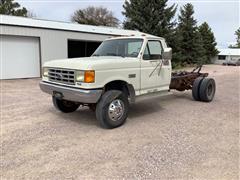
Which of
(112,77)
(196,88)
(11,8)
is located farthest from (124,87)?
(11,8)

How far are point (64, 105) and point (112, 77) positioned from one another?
6.83 feet

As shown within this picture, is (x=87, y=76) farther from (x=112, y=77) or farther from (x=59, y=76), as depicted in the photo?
(x=59, y=76)

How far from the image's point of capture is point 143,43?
6.14 m

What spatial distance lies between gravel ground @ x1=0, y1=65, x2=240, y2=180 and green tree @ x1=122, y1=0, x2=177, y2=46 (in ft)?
68.2

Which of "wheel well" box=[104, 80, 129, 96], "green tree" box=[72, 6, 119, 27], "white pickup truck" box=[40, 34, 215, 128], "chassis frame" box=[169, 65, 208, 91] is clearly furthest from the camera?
"green tree" box=[72, 6, 119, 27]

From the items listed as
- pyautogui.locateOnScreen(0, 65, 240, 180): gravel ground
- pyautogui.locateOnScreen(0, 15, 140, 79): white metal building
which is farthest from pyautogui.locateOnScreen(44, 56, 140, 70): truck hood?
pyautogui.locateOnScreen(0, 15, 140, 79): white metal building

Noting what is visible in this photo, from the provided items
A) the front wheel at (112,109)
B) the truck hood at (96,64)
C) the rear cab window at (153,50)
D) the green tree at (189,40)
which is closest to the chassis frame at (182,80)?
the rear cab window at (153,50)

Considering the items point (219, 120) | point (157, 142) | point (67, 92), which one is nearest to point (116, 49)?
point (67, 92)

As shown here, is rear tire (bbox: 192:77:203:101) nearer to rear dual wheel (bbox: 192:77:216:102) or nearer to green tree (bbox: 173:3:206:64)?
rear dual wheel (bbox: 192:77:216:102)

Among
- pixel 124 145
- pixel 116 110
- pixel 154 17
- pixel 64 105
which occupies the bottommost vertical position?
pixel 124 145

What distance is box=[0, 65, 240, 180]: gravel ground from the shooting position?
353 centimetres

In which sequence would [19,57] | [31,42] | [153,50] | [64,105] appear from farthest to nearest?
[31,42] < [19,57] < [64,105] < [153,50]

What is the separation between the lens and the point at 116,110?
17.8ft

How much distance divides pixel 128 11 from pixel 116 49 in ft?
79.2
